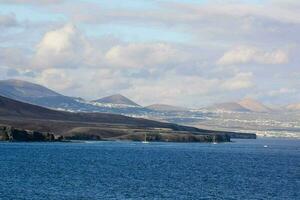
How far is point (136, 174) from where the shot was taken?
130 m

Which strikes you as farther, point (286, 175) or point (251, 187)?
point (286, 175)

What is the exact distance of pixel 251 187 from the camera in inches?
4427

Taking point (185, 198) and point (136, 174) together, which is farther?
point (136, 174)

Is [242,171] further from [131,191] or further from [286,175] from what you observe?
[131,191]

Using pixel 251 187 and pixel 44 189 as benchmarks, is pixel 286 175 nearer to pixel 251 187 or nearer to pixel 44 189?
pixel 251 187

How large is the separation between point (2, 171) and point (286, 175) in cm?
5322

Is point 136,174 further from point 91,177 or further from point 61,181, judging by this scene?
point 61,181

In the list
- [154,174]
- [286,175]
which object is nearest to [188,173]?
[154,174]

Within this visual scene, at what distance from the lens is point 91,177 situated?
120438mm

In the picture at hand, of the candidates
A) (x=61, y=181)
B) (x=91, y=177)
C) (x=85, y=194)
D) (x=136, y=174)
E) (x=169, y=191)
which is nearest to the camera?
(x=85, y=194)

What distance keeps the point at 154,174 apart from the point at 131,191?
30.0 meters

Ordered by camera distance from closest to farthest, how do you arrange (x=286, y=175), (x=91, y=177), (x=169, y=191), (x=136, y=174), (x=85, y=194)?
(x=85, y=194)
(x=169, y=191)
(x=91, y=177)
(x=136, y=174)
(x=286, y=175)

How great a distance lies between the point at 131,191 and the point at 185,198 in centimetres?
891

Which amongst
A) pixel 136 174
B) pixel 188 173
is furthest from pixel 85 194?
pixel 188 173
